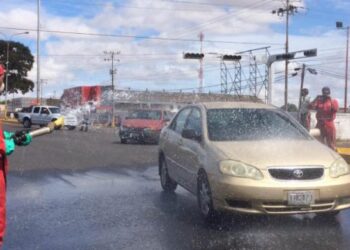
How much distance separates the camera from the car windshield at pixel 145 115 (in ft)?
73.1

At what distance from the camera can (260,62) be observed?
46.5 meters

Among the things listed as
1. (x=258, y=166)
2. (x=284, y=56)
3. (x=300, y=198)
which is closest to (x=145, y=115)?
(x=258, y=166)

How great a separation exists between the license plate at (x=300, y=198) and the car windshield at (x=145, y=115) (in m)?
16.3

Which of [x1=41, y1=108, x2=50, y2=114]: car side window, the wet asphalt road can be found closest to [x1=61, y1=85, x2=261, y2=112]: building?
[x1=41, y1=108, x2=50, y2=114]: car side window

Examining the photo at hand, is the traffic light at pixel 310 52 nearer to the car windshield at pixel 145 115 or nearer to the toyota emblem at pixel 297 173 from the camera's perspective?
the car windshield at pixel 145 115

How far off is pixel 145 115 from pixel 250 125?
15315 millimetres

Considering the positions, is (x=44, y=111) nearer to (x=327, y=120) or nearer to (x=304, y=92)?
(x=304, y=92)

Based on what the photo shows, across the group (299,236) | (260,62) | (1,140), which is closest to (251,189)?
(299,236)

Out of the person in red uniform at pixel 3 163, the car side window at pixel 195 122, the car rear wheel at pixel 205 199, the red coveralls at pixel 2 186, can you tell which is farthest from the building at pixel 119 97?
the red coveralls at pixel 2 186

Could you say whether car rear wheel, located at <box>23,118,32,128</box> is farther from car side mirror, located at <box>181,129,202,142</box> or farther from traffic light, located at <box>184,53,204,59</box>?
car side mirror, located at <box>181,129,202,142</box>

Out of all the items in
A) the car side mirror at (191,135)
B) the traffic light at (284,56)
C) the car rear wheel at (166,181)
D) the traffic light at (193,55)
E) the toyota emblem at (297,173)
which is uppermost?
the traffic light at (193,55)

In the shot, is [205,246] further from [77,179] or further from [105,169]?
[105,169]

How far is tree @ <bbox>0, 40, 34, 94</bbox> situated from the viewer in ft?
270

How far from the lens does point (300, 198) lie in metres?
6.02
